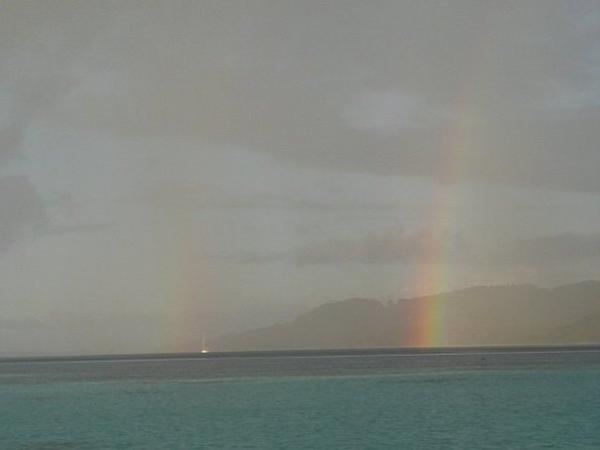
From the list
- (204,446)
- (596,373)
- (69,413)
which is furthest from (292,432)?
(596,373)

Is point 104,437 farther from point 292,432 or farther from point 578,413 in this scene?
point 578,413

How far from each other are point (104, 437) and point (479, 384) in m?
50.2

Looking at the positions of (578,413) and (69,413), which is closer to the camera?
(578,413)

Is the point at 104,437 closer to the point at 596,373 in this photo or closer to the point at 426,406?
the point at 426,406

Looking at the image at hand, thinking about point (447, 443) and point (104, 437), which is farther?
point (104, 437)

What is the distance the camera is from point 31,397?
297 ft

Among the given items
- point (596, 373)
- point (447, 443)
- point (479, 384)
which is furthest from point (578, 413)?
point (596, 373)

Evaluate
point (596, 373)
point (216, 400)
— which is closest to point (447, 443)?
point (216, 400)

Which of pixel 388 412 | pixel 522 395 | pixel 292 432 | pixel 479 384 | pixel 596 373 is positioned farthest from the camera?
pixel 596 373

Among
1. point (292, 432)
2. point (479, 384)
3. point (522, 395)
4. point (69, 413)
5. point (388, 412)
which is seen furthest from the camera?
point (479, 384)

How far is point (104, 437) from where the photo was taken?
180 ft

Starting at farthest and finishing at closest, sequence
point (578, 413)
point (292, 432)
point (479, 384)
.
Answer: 1. point (479, 384)
2. point (578, 413)
3. point (292, 432)

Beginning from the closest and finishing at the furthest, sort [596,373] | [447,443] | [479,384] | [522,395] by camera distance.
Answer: [447,443], [522,395], [479,384], [596,373]

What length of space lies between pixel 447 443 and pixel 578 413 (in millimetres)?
16318
